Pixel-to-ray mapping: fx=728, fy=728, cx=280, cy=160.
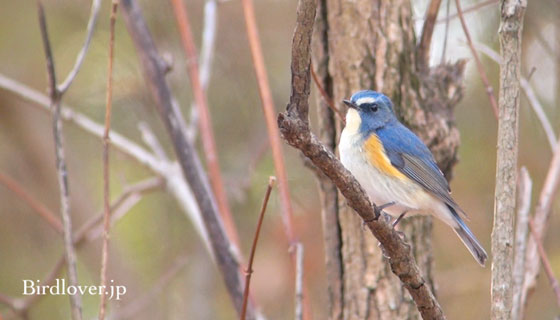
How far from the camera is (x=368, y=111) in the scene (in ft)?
11.0

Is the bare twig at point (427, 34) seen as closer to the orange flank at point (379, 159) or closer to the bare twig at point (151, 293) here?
the orange flank at point (379, 159)

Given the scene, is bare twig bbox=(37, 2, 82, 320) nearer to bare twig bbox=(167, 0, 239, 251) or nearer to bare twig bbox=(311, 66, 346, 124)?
bare twig bbox=(167, 0, 239, 251)

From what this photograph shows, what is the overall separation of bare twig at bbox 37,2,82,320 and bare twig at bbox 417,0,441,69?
1.68 m

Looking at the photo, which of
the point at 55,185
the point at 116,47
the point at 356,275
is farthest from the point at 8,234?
the point at 356,275

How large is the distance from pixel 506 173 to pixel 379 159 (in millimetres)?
1289

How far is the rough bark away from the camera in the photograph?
334 cm

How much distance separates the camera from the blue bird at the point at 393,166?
3357 mm

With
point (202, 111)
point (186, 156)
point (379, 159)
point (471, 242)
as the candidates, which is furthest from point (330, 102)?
point (471, 242)

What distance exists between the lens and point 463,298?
568 centimetres

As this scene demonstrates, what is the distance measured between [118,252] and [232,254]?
83.9 inches

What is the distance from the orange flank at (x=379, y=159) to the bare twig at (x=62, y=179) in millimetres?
1406

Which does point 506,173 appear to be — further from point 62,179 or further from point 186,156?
point 186,156

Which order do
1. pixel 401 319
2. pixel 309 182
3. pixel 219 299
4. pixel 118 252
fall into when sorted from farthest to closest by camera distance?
1. pixel 219 299
2. pixel 309 182
3. pixel 118 252
4. pixel 401 319

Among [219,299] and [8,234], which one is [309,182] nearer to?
[219,299]
